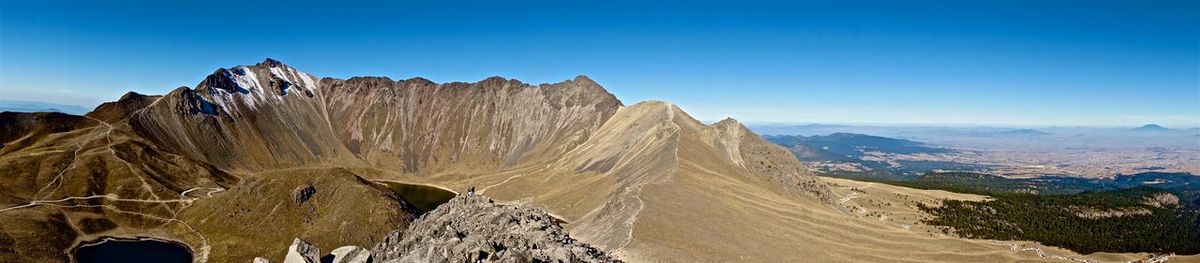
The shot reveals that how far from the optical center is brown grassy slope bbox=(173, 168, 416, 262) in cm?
12719

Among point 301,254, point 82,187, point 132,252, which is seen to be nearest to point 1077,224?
point 301,254

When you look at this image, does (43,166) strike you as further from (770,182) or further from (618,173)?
(770,182)

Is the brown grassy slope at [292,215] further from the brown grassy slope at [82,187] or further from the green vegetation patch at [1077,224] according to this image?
the green vegetation patch at [1077,224]

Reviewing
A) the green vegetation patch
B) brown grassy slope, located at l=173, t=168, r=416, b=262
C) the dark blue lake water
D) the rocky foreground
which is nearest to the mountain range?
brown grassy slope, located at l=173, t=168, r=416, b=262

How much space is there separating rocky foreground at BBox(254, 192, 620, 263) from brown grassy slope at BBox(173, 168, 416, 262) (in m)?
45.5

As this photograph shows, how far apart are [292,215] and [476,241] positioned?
97.4 meters

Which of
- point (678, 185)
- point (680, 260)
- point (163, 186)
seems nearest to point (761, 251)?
point (680, 260)

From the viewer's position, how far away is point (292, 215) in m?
136

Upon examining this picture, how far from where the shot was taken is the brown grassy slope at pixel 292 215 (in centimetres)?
12719

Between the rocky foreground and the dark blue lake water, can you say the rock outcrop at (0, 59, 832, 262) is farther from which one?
the rocky foreground

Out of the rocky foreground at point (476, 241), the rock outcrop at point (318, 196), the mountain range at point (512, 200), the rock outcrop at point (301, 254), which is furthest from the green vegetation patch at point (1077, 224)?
the rock outcrop at point (301, 254)

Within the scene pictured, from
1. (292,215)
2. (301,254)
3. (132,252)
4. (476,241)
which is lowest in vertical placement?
(132,252)

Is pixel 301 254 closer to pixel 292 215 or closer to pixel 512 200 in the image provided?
pixel 292 215

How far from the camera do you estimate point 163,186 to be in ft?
538
